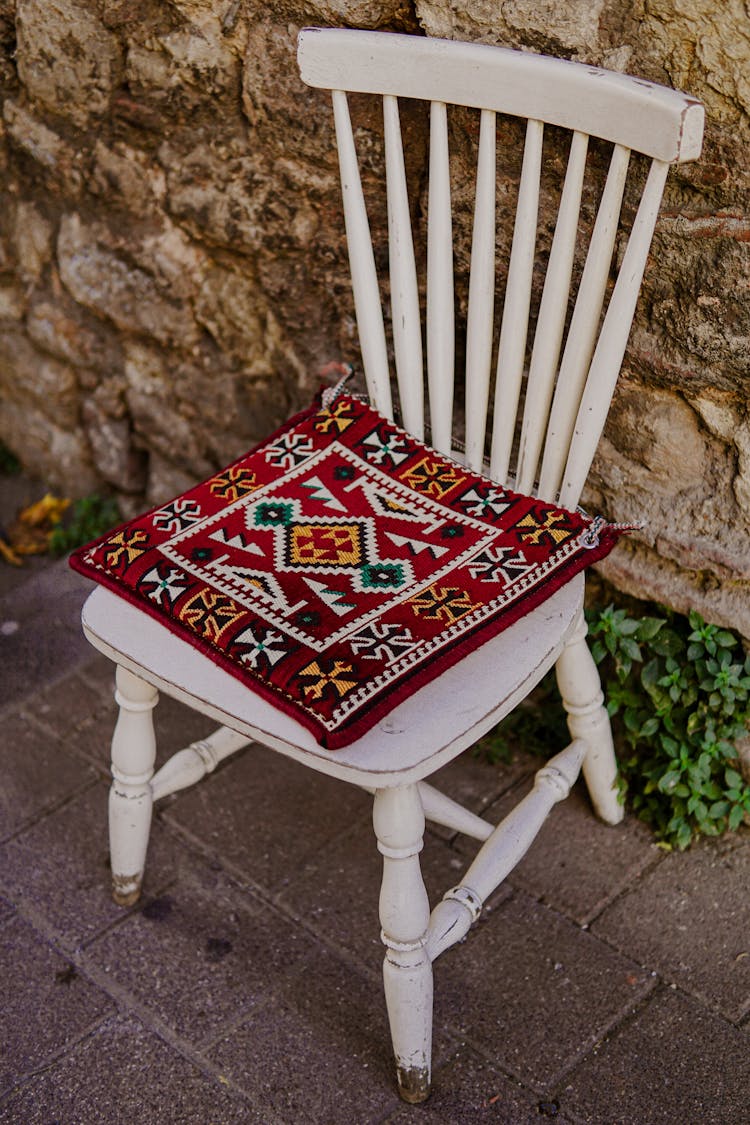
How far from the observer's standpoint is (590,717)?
Result: 200cm

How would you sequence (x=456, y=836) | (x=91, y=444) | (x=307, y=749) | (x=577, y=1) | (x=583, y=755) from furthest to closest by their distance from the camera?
(x=91, y=444) < (x=456, y=836) < (x=583, y=755) < (x=577, y=1) < (x=307, y=749)

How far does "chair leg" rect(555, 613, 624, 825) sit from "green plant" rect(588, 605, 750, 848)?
0.23ft

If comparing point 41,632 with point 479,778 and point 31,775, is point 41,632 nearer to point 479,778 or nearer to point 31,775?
point 31,775

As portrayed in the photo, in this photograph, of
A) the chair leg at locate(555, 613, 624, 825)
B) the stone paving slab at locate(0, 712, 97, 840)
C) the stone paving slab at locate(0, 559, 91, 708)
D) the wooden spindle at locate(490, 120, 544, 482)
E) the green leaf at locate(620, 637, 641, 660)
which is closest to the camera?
the wooden spindle at locate(490, 120, 544, 482)

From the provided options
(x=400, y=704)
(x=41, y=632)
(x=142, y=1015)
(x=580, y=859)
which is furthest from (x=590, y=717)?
(x=41, y=632)

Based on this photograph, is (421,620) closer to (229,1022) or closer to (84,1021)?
(229,1022)

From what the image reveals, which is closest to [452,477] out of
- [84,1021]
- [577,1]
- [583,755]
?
[583,755]

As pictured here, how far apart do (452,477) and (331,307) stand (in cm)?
57

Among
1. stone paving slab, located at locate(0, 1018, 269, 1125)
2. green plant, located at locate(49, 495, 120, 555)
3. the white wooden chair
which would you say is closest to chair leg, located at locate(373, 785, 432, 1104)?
the white wooden chair

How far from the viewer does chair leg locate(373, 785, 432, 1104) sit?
160cm

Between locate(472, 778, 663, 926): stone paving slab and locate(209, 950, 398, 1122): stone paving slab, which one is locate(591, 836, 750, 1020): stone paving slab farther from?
locate(209, 950, 398, 1122): stone paving slab

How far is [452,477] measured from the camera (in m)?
1.87

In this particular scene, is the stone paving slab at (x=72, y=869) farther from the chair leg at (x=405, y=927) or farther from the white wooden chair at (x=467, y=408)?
the chair leg at (x=405, y=927)

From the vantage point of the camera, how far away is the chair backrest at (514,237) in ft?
5.17
